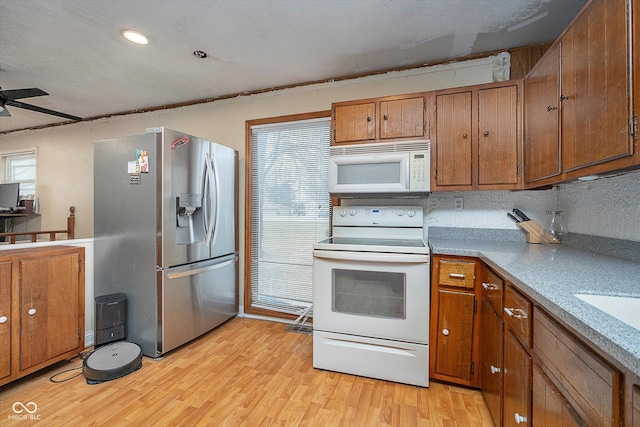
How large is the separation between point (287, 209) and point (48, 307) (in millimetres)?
1970

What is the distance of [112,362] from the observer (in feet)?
6.38

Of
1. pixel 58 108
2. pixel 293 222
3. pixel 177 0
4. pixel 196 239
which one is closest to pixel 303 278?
pixel 293 222

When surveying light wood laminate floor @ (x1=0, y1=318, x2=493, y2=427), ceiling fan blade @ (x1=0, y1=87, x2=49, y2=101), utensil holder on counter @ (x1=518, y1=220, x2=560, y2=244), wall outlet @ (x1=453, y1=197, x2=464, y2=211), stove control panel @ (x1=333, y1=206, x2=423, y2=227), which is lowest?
light wood laminate floor @ (x1=0, y1=318, x2=493, y2=427)

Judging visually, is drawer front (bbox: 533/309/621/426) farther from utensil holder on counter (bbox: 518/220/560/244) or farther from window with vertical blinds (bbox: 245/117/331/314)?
window with vertical blinds (bbox: 245/117/331/314)

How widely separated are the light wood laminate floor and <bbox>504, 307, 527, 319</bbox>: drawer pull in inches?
29.8

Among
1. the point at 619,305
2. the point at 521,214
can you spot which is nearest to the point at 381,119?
the point at 521,214

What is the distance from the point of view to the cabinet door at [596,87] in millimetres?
1000

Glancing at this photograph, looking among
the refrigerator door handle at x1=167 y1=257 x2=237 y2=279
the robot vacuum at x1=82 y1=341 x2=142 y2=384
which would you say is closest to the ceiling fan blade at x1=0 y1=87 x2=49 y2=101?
the refrigerator door handle at x1=167 y1=257 x2=237 y2=279

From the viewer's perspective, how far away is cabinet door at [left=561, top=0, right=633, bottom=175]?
1000 mm

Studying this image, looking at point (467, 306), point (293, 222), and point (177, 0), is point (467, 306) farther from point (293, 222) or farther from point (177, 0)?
point (177, 0)

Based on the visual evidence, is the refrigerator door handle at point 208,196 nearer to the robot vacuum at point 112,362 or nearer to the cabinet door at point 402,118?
the robot vacuum at point 112,362

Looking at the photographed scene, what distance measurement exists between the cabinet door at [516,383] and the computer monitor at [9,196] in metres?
6.42

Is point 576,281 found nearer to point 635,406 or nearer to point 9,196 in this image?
point 635,406

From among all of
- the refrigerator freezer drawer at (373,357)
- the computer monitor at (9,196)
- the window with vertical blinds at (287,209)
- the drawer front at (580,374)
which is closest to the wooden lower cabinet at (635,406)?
the drawer front at (580,374)
